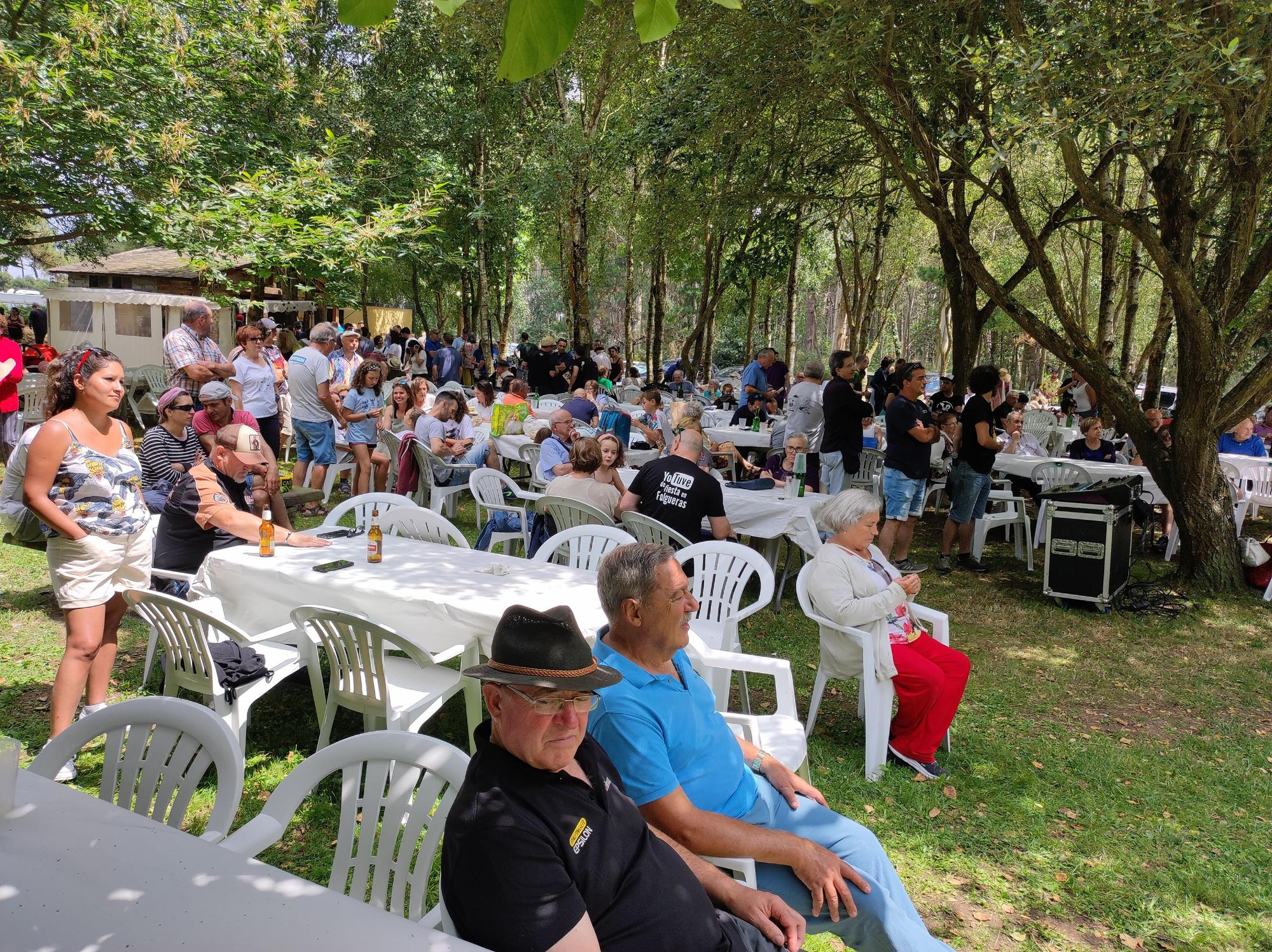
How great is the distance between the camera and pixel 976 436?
303 inches

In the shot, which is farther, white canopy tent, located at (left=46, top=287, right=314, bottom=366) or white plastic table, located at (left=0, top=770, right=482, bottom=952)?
white canopy tent, located at (left=46, top=287, right=314, bottom=366)

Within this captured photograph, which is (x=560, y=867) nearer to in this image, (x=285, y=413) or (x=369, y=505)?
(x=369, y=505)

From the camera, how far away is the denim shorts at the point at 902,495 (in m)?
7.63

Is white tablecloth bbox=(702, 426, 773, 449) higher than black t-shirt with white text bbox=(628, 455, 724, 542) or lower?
higher

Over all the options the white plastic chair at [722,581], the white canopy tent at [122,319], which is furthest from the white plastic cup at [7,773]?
the white canopy tent at [122,319]

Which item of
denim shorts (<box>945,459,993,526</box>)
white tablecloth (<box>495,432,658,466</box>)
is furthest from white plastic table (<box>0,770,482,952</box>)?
white tablecloth (<box>495,432,658,466</box>)

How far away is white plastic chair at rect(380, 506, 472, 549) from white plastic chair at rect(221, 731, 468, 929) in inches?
129

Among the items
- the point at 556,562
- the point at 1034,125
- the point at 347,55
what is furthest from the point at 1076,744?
the point at 347,55

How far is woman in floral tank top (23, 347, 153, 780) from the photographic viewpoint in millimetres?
A: 3693

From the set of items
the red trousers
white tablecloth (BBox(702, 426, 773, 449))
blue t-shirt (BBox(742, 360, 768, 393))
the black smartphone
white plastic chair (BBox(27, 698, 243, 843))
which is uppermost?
blue t-shirt (BBox(742, 360, 768, 393))

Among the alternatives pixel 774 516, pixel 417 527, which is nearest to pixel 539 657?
pixel 417 527

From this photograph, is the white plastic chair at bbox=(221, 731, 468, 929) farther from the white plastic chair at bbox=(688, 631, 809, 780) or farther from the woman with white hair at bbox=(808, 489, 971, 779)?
the woman with white hair at bbox=(808, 489, 971, 779)

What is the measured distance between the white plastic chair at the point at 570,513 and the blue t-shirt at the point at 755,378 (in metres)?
8.06

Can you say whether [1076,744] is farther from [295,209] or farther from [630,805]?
[295,209]
